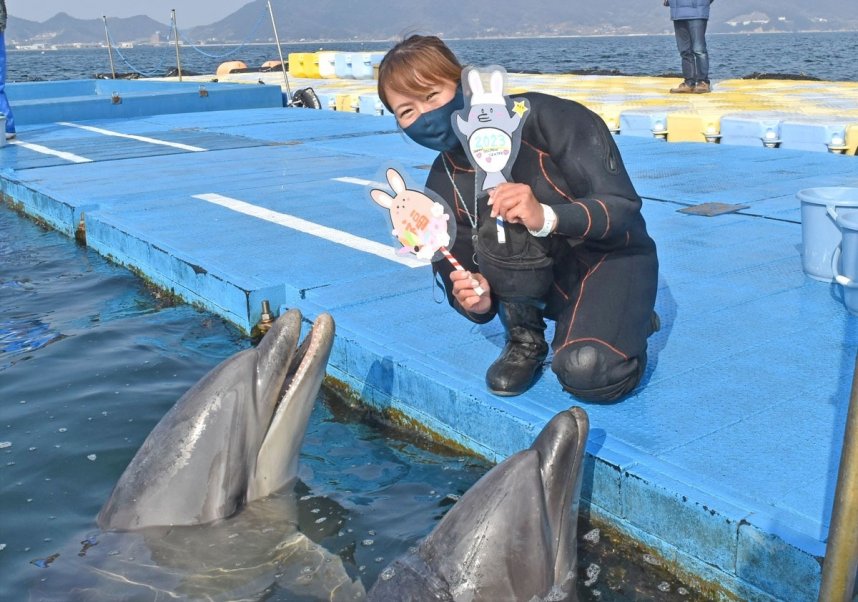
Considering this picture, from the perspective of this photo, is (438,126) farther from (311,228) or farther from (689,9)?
(689,9)

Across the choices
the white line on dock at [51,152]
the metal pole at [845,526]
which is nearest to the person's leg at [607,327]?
the metal pole at [845,526]

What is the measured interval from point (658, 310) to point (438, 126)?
1609 mm

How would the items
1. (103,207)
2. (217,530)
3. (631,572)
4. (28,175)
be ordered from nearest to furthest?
(631,572)
(217,530)
(103,207)
(28,175)

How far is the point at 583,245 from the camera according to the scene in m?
3.21

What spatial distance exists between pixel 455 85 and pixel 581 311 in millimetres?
821

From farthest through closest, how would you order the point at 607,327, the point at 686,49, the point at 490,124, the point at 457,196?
the point at 686,49
the point at 457,196
the point at 607,327
the point at 490,124

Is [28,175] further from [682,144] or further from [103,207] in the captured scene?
[682,144]

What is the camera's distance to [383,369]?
12.9 ft

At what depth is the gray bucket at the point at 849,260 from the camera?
12.6 ft

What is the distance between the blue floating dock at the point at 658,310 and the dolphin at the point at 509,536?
447mm

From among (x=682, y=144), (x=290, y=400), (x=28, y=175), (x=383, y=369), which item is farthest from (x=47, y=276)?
(x=682, y=144)

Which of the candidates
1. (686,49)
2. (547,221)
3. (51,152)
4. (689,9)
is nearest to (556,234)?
(547,221)

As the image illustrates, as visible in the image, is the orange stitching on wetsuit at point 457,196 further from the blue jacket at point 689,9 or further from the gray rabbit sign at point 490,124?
the blue jacket at point 689,9

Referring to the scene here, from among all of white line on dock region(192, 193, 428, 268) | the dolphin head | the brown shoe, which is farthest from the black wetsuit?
the brown shoe
